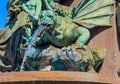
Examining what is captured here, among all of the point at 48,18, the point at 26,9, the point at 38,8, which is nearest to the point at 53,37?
the point at 48,18

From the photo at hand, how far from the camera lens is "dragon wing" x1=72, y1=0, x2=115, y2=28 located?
7797 millimetres

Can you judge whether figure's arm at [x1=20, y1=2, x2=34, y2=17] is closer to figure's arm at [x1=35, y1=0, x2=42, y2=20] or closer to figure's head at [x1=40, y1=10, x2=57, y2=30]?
figure's arm at [x1=35, y1=0, x2=42, y2=20]

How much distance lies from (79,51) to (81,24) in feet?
1.99

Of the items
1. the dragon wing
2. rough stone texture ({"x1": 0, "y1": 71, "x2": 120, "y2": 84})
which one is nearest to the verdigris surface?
the dragon wing

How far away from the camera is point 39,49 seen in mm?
7699

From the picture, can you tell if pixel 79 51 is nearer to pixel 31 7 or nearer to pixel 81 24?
pixel 81 24

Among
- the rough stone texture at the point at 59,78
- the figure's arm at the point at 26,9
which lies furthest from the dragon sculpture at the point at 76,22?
the rough stone texture at the point at 59,78

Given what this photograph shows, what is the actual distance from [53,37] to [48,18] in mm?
339

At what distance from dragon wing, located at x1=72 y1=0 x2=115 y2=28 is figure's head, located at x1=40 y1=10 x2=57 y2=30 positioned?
482 mm

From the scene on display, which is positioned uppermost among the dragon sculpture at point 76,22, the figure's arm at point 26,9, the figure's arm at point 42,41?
the figure's arm at point 26,9

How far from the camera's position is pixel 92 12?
7.94 m

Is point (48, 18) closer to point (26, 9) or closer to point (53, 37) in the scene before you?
point (53, 37)

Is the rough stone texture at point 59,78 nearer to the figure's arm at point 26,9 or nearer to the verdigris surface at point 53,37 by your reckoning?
the verdigris surface at point 53,37

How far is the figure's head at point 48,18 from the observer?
7.37m
